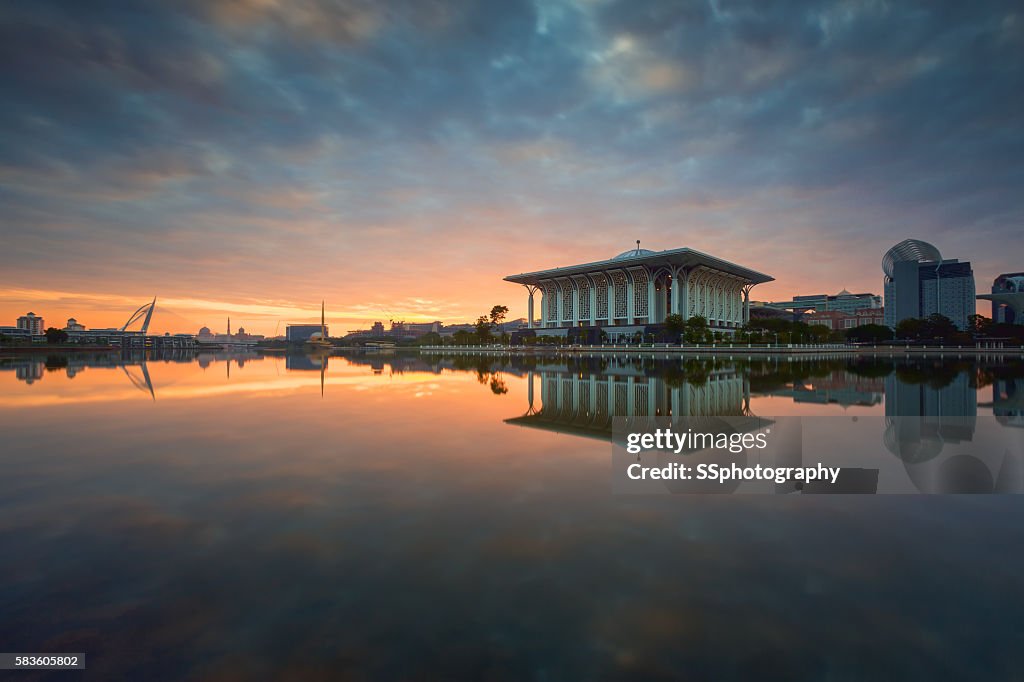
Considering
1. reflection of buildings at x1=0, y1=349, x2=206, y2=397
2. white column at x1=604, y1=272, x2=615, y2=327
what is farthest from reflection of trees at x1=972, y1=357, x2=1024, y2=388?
white column at x1=604, y1=272, x2=615, y2=327

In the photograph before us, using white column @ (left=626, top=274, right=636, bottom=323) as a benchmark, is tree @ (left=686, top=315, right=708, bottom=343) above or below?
below

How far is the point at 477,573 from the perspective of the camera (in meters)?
3.70

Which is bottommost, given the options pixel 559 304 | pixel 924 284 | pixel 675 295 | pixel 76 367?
pixel 76 367

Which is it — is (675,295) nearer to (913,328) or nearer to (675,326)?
(675,326)

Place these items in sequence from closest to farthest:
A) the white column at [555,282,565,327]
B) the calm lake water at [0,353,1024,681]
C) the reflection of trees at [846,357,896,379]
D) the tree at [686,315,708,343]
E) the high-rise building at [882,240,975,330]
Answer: the calm lake water at [0,353,1024,681] < the reflection of trees at [846,357,896,379] < the tree at [686,315,708,343] < the white column at [555,282,565,327] < the high-rise building at [882,240,975,330]

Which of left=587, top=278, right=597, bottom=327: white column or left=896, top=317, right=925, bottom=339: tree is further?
left=587, top=278, right=597, bottom=327: white column

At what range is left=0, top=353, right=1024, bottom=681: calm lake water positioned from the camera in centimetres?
275

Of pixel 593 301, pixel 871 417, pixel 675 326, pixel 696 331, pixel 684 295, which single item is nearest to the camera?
pixel 871 417

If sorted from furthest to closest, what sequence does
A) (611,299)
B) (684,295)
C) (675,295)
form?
(611,299) → (675,295) → (684,295)

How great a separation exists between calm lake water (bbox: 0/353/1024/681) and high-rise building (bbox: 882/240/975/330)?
224459 mm

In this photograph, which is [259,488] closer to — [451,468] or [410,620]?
[451,468]

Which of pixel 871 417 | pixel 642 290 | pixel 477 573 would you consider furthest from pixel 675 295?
pixel 477 573

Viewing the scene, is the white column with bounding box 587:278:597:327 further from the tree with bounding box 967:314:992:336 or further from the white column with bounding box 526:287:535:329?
the tree with bounding box 967:314:992:336

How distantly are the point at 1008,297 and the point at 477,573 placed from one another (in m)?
136
